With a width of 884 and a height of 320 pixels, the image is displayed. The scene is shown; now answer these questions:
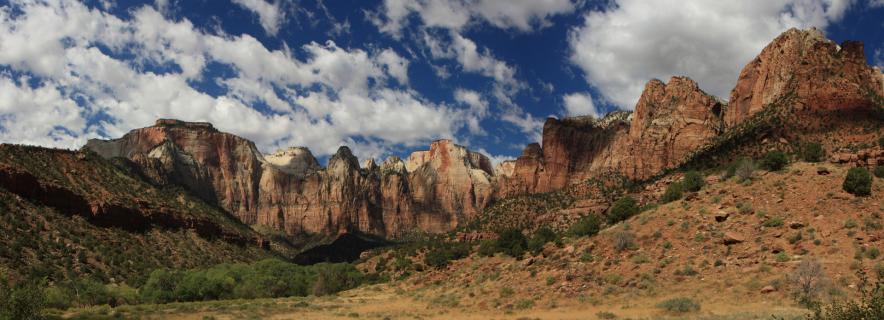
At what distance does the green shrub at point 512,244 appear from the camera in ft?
187

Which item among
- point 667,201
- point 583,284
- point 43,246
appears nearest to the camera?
point 583,284

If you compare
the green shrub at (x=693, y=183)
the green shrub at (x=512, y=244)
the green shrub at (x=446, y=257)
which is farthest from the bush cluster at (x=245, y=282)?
the green shrub at (x=693, y=183)

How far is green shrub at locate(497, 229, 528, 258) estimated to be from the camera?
56856 millimetres

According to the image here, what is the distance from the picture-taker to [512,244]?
64.4 metres

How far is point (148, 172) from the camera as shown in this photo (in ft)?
655

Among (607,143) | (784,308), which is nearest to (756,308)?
(784,308)

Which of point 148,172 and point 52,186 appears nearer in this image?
point 52,186

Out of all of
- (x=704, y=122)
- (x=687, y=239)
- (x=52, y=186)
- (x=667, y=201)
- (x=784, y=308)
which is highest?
(x=704, y=122)

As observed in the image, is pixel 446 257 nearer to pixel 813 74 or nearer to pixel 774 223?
pixel 774 223

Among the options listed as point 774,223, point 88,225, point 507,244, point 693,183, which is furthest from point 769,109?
point 88,225

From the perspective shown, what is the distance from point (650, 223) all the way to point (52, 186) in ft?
303

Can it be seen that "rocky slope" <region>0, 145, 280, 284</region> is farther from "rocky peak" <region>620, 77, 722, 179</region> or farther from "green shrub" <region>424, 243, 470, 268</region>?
"rocky peak" <region>620, 77, 722, 179</region>

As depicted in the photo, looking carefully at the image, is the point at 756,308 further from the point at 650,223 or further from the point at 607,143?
the point at 607,143

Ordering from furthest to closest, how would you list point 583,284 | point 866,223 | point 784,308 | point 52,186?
1. point 52,186
2. point 583,284
3. point 866,223
4. point 784,308
